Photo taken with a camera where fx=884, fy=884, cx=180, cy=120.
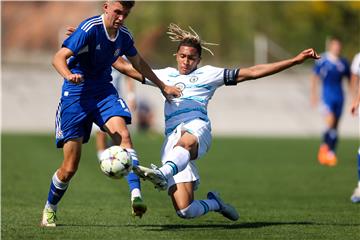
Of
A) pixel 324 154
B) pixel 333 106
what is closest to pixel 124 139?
pixel 324 154

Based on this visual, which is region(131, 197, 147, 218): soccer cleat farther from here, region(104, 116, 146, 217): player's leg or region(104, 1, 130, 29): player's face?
region(104, 1, 130, 29): player's face


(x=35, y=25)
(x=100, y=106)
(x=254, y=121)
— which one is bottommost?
(x=35, y=25)

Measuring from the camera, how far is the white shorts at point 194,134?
28.6ft

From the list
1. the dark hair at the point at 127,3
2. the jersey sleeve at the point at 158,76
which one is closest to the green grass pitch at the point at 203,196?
the jersey sleeve at the point at 158,76

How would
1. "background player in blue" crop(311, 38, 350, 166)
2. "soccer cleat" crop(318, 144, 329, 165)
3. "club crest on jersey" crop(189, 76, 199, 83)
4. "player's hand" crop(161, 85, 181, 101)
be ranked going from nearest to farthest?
"player's hand" crop(161, 85, 181, 101) → "club crest on jersey" crop(189, 76, 199, 83) → "soccer cleat" crop(318, 144, 329, 165) → "background player in blue" crop(311, 38, 350, 166)

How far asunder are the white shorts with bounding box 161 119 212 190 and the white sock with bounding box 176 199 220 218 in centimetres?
23

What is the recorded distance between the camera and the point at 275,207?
1068 cm

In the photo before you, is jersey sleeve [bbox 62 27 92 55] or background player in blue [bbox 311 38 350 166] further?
background player in blue [bbox 311 38 350 166]

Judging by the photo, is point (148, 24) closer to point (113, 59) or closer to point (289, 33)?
point (289, 33)

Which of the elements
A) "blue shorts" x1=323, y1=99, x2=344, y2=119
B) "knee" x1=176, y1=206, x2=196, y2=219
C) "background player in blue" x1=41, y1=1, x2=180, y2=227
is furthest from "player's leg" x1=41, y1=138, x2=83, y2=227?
"blue shorts" x1=323, y1=99, x2=344, y2=119

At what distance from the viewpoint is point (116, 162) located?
7777mm

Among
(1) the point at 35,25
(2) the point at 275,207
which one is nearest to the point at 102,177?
(2) the point at 275,207

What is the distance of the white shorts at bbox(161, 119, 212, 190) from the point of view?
28.6 feet

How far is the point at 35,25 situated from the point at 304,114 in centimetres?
2576
